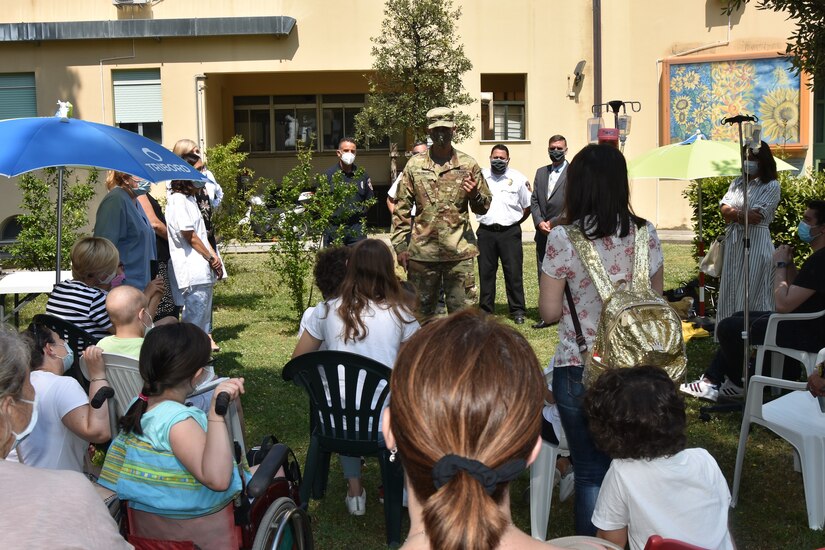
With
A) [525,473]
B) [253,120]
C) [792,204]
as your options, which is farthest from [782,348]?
[253,120]

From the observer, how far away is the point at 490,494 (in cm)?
149

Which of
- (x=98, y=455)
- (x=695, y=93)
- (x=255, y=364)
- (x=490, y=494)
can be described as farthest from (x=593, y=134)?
(x=695, y=93)

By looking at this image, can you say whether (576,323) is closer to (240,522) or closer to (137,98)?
(240,522)

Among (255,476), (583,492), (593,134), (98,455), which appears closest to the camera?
(255,476)

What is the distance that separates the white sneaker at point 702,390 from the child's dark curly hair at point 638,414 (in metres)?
3.46

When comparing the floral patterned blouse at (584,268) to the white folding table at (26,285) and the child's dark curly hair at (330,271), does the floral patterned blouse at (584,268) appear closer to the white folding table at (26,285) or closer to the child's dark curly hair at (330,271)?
the child's dark curly hair at (330,271)

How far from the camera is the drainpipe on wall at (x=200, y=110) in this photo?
822 inches

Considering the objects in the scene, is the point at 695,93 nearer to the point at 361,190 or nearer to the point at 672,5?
the point at 672,5

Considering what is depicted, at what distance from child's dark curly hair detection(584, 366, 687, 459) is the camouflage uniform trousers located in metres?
4.26

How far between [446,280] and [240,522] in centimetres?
447

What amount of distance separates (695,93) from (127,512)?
1967 cm

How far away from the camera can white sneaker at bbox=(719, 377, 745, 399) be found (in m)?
6.32

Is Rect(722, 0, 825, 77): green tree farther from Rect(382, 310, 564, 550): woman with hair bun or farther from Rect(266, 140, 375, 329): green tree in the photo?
Rect(382, 310, 564, 550): woman with hair bun

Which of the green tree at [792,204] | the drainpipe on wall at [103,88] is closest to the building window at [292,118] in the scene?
the drainpipe on wall at [103,88]
